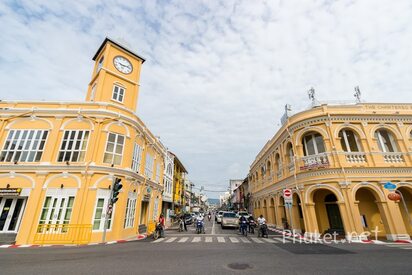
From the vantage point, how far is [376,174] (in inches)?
578

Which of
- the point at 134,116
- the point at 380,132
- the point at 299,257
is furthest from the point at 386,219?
the point at 134,116

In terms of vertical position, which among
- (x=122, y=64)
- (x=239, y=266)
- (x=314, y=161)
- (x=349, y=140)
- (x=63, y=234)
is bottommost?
(x=239, y=266)

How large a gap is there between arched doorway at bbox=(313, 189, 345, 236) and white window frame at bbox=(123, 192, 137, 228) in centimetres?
1632

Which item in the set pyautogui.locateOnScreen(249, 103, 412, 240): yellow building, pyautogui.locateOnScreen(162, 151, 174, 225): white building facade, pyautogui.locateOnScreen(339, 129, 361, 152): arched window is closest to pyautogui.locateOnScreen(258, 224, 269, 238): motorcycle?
pyautogui.locateOnScreen(249, 103, 412, 240): yellow building

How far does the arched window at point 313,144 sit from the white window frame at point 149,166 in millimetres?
16075

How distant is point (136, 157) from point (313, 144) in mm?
16235

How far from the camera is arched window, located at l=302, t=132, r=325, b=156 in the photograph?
1673cm

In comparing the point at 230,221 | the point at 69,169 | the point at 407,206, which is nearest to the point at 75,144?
the point at 69,169

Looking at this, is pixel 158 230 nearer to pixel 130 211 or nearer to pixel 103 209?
pixel 130 211

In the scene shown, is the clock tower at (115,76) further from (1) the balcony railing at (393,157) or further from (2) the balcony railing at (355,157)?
(1) the balcony railing at (393,157)

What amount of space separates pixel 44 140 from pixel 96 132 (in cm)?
415

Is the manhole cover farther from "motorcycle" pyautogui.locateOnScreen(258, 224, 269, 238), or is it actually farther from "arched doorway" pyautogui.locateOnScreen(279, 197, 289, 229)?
"arched doorway" pyautogui.locateOnScreen(279, 197, 289, 229)

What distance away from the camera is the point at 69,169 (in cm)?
1430

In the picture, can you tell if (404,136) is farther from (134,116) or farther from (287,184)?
(134,116)
